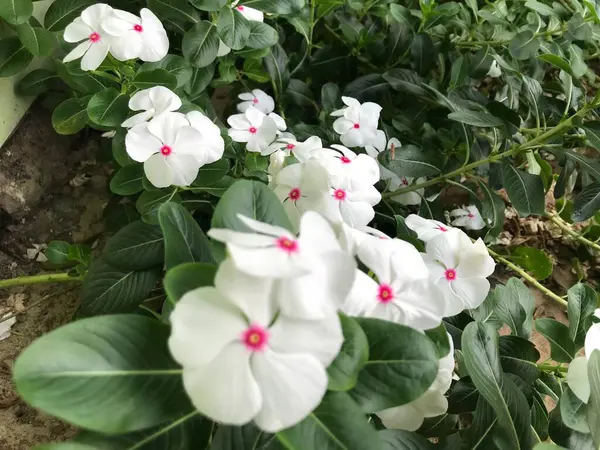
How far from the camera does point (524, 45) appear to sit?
1.20 metres

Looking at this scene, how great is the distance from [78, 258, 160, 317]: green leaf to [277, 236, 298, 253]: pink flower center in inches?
18.9

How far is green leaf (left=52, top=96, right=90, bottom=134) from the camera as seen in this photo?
101 cm

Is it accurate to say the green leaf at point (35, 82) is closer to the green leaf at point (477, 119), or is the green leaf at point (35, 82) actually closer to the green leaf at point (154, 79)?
the green leaf at point (154, 79)

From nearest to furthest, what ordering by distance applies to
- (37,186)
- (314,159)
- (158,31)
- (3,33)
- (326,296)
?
1. (326,296)
2. (314,159)
3. (158,31)
4. (3,33)
5. (37,186)

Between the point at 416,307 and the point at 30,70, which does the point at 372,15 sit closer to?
the point at 30,70

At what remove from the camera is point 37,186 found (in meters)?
1.28

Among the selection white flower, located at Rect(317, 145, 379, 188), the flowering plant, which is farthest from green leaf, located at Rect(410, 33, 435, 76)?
white flower, located at Rect(317, 145, 379, 188)

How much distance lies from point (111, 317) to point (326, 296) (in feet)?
0.67

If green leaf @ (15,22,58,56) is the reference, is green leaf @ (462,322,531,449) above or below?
below

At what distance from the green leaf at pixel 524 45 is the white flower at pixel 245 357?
1054 mm

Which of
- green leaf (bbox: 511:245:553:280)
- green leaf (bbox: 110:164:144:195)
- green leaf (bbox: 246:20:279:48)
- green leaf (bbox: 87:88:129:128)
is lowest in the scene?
green leaf (bbox: 511:245:553:280)

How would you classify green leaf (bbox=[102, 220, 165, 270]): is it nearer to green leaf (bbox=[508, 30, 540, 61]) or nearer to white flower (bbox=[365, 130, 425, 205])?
white flower (bbox=[365, 130, 425, 205])

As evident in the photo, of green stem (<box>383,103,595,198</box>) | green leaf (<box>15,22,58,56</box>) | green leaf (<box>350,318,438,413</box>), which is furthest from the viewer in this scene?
green stem (<box>383,103,595,198</box>)

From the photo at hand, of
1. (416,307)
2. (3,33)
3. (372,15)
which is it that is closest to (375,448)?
(416,307)
